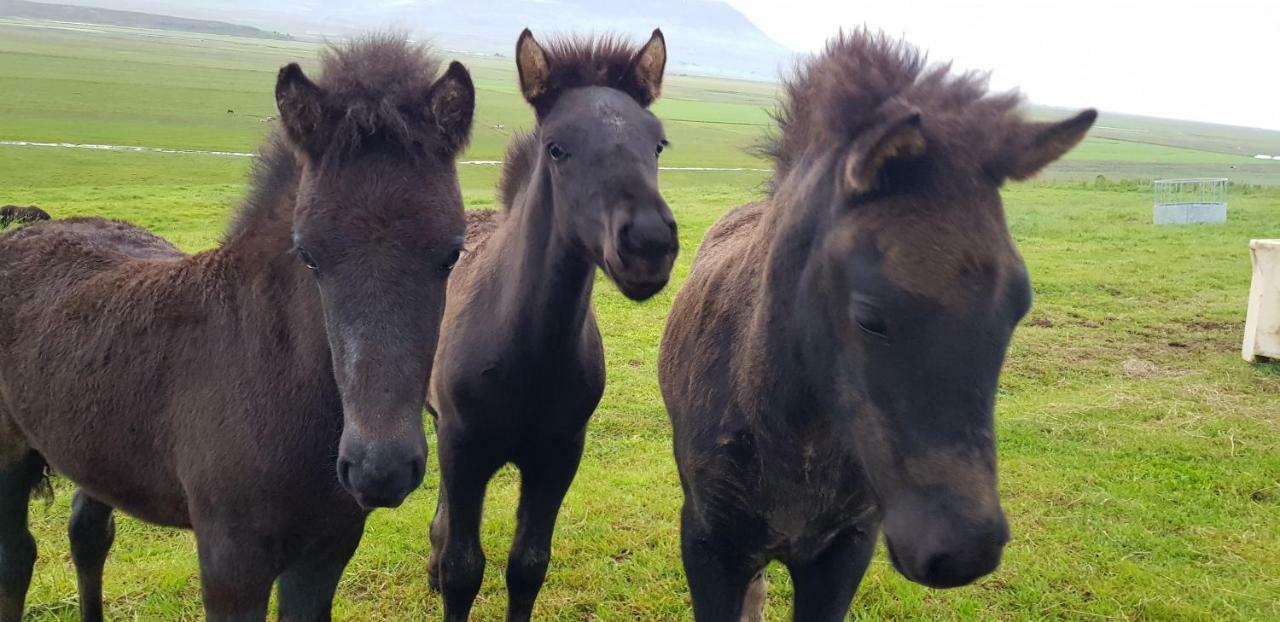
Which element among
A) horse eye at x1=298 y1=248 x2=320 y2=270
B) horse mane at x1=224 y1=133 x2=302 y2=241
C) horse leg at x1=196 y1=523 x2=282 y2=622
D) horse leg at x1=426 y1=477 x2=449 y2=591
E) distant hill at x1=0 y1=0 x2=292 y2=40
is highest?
distant hill at x1=0 y1=0 x2=292 y2=40

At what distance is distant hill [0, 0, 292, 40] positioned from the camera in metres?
163

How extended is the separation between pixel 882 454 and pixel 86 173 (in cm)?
2623

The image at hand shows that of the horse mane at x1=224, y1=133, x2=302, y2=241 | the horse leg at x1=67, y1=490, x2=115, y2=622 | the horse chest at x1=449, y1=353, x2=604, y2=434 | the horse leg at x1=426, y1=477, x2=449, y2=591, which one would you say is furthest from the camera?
the horse leg at x1=426, y1=477, x2=449, y2=591

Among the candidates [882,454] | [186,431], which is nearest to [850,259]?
[882,454]

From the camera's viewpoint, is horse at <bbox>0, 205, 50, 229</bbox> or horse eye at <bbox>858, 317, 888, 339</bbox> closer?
horse eye at <bbox>858, 317, 888, 339</bbox>

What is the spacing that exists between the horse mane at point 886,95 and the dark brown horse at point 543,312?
37.2 inches

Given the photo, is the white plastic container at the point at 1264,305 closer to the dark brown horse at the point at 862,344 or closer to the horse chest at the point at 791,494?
the dark brown horse at the point at 862,344

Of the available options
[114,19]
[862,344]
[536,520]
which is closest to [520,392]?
[536,520]

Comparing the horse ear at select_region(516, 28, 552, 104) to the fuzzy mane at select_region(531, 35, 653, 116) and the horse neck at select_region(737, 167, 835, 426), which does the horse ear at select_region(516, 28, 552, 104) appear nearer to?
the fuzzy mane at select_region(531, 35, 653, 116)

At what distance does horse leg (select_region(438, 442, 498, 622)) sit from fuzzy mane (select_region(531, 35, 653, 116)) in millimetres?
1781

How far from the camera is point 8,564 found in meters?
3.87

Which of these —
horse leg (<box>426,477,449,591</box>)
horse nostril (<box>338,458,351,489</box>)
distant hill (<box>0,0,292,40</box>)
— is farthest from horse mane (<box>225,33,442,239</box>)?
distant hill (<box>0,0,292,40</box>)

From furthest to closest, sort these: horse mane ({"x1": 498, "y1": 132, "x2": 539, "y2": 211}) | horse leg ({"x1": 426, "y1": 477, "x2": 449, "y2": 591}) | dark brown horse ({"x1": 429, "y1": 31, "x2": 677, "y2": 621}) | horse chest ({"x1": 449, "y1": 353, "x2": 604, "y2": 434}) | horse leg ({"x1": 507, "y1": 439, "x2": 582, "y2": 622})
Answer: horse leg ({"x1": 426, "y1": 477, "x2": 449, "y2": 591}) < horse mane ({"x1": 498, "y1": 132, "x2": 539, "y2": 211}) < horse leg ({"x1": 507, "y1": 439, "x2": 582, "y2": 622}) < horse chest ({"x1": 449, "y1": 353, "x2": 604, "y2": 434}) < dark brown horse ({"x1": 429, "y1": 31, "x2": 677, "y2": 621})

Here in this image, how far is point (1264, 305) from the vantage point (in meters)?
8.48
